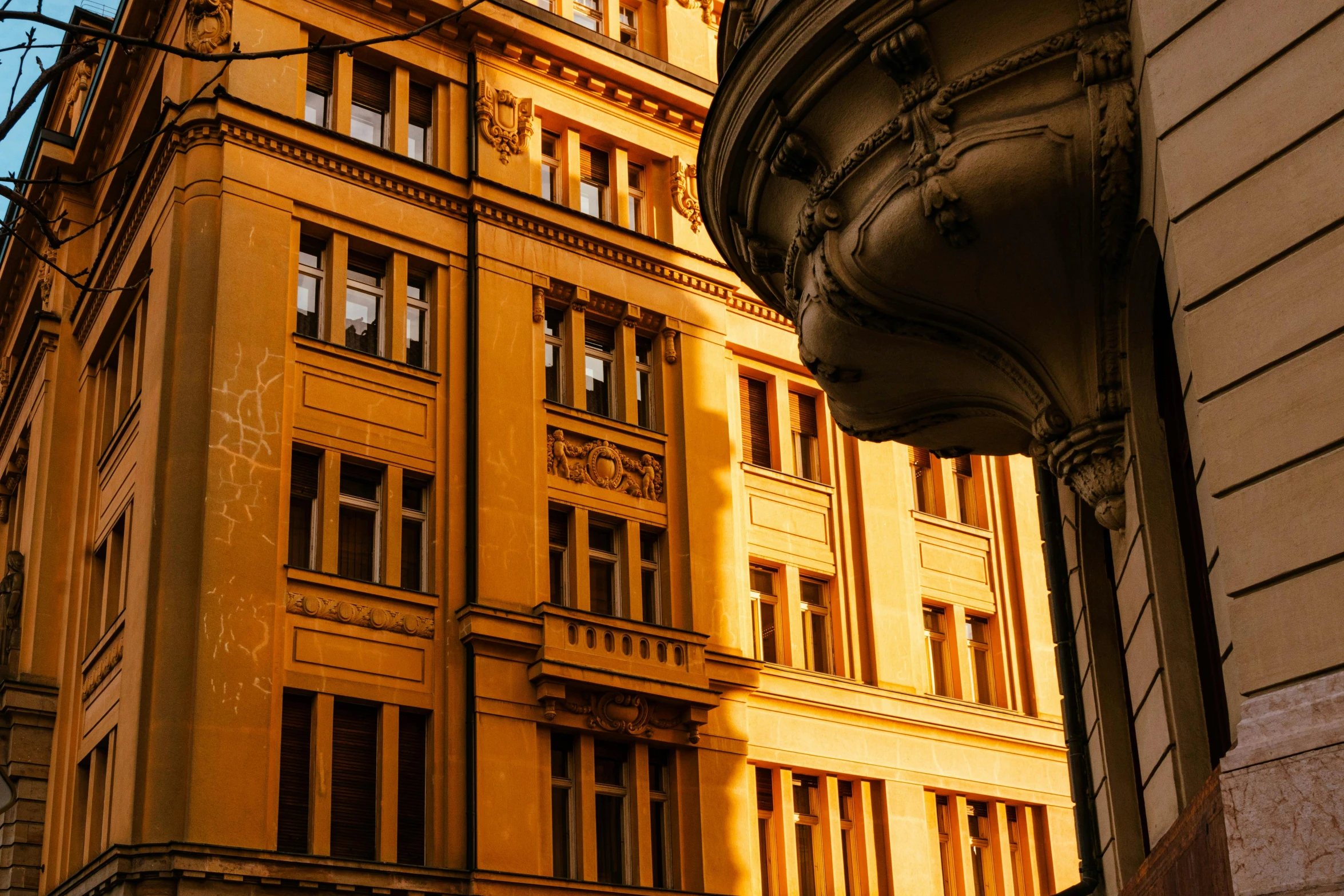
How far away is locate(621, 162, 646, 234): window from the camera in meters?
30.0

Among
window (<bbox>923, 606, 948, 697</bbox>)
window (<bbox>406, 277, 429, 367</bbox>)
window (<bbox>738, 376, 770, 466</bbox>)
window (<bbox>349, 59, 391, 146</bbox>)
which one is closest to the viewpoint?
window (<bbox>406, 277, 429, 367</bbox>)

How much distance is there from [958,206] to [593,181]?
21.8 meters

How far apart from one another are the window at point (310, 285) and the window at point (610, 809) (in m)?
8.21

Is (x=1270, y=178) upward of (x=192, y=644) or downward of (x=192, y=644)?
downward

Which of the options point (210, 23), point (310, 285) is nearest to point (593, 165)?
point (310, 285)

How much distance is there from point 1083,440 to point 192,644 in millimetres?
15906

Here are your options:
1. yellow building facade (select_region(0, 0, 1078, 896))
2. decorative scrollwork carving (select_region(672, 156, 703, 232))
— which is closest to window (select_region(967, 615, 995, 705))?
yellow building facade (select_region(0, 0, 1078, 896))

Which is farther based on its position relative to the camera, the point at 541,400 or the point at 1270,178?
the point at 541,400

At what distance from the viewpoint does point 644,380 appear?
2878cm

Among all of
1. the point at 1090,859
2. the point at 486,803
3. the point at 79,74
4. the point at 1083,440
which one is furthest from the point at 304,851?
the point at 79,74

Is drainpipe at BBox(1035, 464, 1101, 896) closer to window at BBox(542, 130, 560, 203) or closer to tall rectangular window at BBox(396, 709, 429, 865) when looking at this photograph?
tall rectangular window at BBox(396, 709, 429, 865)

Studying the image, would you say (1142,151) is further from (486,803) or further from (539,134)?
(539,134)

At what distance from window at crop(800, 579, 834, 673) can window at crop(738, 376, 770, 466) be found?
258cm

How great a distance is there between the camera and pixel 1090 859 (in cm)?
1311
